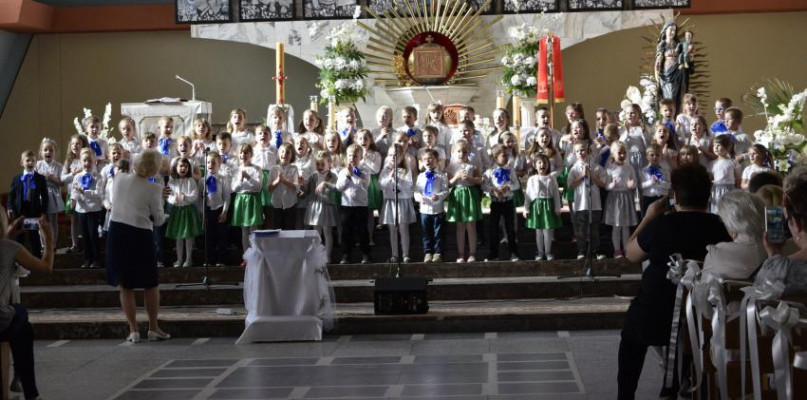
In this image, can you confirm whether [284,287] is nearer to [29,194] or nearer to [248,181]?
[248,181]

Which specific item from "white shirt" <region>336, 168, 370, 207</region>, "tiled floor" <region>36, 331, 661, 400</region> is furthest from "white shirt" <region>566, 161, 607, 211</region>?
"tiled floor" <region>36, 331, 661, 400</region>

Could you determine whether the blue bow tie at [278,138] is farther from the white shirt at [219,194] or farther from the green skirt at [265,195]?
the white shirt at [219,194]

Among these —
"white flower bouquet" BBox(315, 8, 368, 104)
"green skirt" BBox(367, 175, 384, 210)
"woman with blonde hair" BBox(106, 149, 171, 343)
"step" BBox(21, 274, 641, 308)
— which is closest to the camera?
"woman with blonde hair" BBox(106, 149, 171, 343)

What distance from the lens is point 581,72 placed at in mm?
19656

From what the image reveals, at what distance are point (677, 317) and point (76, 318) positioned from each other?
574cm

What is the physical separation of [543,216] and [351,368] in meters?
3.77

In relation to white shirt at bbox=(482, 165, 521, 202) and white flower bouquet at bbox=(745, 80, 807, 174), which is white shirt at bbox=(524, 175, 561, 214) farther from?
white flower bouquet at bbox=(745, 80, 807, 174)

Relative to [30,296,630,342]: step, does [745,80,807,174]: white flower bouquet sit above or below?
above

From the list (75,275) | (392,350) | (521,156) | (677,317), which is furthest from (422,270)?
(677,317)

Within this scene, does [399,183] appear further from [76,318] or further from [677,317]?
[677,317]

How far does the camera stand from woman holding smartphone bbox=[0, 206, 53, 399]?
261 inches

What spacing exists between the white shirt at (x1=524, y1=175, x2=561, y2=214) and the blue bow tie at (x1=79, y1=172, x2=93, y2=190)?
13.9 ft

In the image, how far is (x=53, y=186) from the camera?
1287 cm

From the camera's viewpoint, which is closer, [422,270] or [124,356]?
[124,356]
